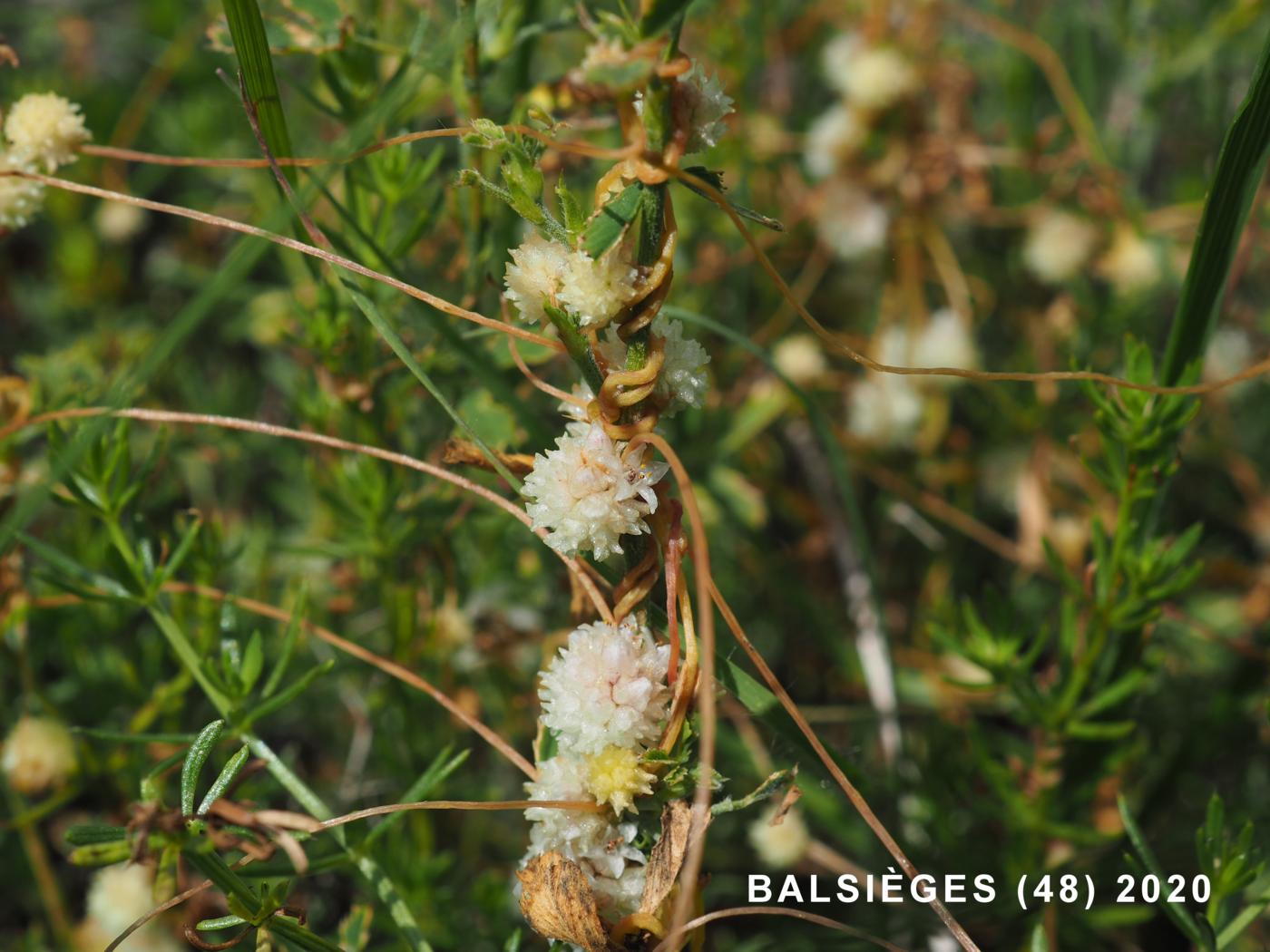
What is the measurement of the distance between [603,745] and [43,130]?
0.63 meters

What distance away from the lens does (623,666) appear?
0.67 metres

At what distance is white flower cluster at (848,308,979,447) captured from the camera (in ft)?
4.63

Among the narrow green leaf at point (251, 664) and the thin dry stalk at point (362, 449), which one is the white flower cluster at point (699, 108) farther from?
the narrow green leaf at point (251, 664)

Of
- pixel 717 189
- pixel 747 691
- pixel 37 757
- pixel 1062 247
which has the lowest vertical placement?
pixel 37 757

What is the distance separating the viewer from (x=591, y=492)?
64 centimetres

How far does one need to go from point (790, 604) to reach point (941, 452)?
0.34m

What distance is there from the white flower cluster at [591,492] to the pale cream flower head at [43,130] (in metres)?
Result: 0.49

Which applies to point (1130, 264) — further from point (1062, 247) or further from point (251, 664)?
point (251, 664)

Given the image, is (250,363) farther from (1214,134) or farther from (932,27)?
(1214,134)

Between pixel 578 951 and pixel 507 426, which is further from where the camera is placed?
pixel 507 426

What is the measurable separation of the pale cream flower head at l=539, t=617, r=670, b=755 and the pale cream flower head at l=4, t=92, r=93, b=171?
56 centimetres

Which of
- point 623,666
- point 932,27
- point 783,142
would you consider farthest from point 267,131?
point 932,27

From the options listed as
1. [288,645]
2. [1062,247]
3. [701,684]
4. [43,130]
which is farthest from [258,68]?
[1062,247]

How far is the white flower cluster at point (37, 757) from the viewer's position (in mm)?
1024
